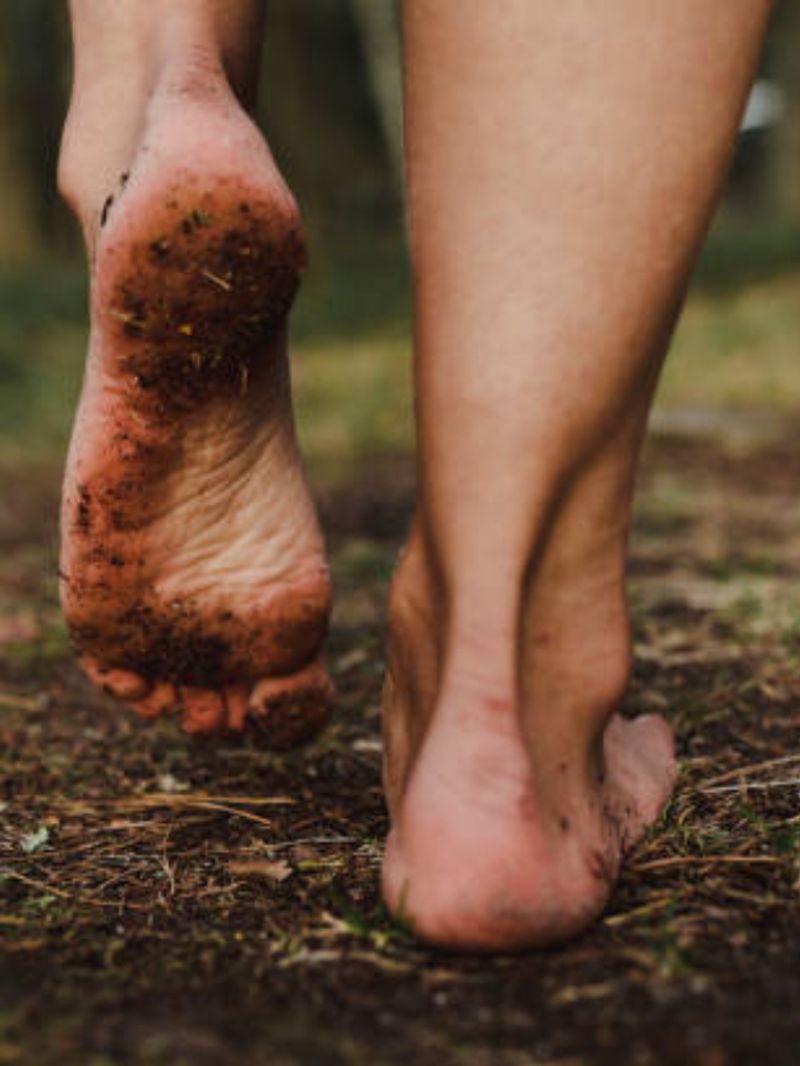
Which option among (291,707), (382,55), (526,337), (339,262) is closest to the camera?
(526,337)

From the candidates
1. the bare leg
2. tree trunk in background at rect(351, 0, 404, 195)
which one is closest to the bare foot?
the bare leg

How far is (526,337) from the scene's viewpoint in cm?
97

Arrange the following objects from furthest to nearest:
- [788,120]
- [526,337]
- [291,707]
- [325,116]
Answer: [325,116], [788,120], [291,707], [526,337]

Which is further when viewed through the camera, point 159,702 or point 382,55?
point 382,55

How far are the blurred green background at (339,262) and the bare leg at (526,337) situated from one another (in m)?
1.08

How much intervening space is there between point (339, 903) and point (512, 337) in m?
0.42

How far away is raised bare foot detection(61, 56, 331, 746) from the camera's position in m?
1.10

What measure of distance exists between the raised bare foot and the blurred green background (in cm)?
103

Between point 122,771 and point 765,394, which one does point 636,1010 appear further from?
point 765,394

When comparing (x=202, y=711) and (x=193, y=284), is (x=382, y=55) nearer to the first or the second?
(x=202, y=711)

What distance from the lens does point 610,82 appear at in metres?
0.95

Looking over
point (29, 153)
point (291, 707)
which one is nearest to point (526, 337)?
point (291, 707)

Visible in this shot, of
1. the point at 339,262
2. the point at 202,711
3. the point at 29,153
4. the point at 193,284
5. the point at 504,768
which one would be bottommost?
the point at 339,262

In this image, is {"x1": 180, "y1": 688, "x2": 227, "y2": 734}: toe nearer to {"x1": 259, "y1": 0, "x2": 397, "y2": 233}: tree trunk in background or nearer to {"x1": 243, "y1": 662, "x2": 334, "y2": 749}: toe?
{"x1": 243, "y1": 662, "x2": 334, "y2": 749}: toe
